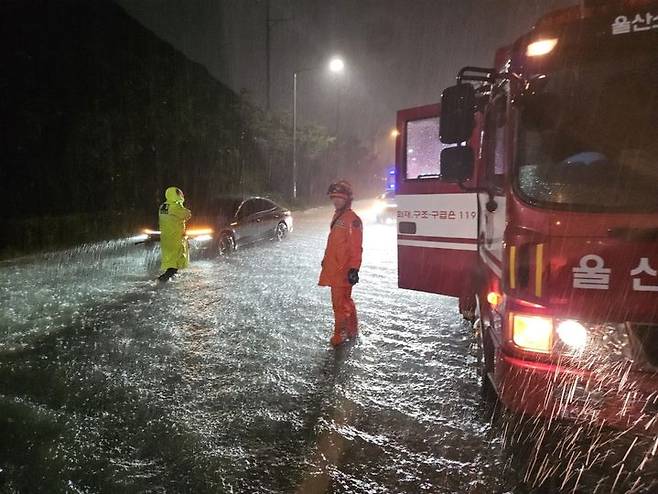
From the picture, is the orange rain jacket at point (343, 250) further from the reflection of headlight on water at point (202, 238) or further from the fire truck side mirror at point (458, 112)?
the reflection of headlight on water at point (202, 238)

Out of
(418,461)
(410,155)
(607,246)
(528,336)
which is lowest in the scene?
(418,461)

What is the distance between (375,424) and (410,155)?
3.13 meters

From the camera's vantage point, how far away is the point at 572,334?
2.98 metres

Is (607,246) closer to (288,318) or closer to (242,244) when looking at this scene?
(288,318)

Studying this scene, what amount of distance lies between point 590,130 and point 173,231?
741 centimetres

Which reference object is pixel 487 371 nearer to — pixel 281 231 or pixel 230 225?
pixel 230 225

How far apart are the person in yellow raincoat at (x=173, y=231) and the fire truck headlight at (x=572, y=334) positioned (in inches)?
286

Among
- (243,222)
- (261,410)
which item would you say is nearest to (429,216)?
(261,410)

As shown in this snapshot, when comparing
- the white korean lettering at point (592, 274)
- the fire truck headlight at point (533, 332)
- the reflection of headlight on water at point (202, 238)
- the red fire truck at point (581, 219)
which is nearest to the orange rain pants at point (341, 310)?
the red fire truck at point (581, 219)

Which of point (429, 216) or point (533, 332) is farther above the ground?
point (429, 216)

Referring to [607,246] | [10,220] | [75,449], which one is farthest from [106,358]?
[10,220]

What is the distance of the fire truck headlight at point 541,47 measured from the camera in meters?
3.12

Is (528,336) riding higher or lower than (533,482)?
higher

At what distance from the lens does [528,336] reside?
306 centimetres
